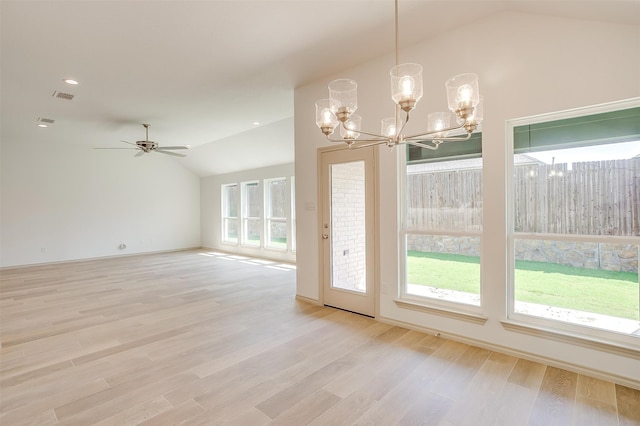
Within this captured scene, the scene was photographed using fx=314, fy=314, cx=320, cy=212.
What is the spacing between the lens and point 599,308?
2.62 meters

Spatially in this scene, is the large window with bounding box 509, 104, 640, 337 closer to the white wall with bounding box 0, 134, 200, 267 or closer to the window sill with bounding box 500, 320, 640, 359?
the window sill with bounding box 500, 320, 640, 359

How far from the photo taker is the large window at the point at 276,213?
8227mm

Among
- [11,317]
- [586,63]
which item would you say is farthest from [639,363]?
[11,317]

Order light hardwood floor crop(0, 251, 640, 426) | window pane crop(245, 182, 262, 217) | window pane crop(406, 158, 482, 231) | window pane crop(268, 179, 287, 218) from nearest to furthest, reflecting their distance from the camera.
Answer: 1. light hardwood floor crop(0, 251, 640, 426)
2. window pane crop(406, 158, 482, 231)
3. window pane crop(268, 179, 287, 218)
4. window pane crop(245, 182, 262, 217)

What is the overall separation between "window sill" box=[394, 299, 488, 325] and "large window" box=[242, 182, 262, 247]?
5.88 metres

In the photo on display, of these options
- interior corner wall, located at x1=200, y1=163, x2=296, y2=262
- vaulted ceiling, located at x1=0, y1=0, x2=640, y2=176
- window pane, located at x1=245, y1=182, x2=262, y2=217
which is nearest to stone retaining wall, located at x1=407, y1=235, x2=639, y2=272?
vaulted ceiling, located at x1=0, y1=0, x2=640, y2=176

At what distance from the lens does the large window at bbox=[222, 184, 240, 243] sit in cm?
978

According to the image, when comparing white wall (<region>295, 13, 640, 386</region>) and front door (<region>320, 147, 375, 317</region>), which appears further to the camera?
front door (<region>320, 147, 375, 317</region>)

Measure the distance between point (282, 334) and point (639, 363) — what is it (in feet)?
9.80

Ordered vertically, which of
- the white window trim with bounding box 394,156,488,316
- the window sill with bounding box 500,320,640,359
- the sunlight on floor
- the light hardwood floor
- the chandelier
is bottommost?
the light hardwood floor

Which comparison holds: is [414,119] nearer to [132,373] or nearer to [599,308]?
[599,308]


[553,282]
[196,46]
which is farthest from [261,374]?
[196,46]

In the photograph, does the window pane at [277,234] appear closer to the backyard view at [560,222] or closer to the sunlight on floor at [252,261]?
the sunlight on floor at [252,261]

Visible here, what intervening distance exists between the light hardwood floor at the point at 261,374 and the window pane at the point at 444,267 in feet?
1.62
